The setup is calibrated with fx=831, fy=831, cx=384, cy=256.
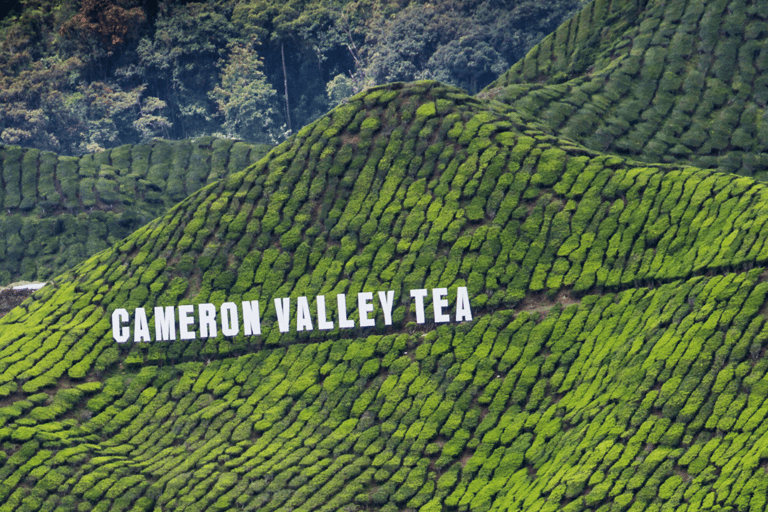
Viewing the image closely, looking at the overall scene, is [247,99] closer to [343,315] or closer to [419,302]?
[343,315]

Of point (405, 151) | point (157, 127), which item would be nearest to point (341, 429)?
point (405, 151)

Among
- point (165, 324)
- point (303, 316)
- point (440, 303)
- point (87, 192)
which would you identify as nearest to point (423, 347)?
point (440, 303)

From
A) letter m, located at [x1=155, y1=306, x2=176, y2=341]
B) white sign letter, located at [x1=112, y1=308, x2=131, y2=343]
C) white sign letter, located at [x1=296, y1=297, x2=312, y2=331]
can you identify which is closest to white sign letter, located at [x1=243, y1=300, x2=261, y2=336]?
white sign letter, located at [x1=296, y1=297, x2=312, y2=331]

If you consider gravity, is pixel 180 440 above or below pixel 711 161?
below

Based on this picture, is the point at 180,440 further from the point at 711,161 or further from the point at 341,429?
the point at 711,161

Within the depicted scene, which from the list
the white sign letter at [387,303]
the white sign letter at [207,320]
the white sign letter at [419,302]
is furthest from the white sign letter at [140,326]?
the white sign letter at [419,302]

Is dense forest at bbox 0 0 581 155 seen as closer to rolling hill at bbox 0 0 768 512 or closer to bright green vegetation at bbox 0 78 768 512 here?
rolling hill at bbox 0 0 768 512
